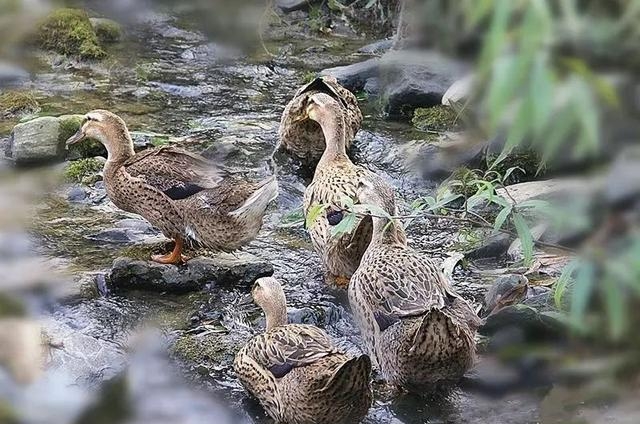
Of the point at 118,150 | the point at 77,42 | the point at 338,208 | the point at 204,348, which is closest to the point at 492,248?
the point at 338,208

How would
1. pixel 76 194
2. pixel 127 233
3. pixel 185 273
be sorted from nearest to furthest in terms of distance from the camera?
1. pixel 185 273
2. pixel 127 233
3. pixel 76 194

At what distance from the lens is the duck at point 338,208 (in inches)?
227

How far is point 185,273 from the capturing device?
5.77 metres

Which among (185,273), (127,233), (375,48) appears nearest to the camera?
(185,273)

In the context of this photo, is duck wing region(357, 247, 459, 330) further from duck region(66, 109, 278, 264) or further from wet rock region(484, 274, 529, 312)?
duck region(66, 109, 278, 264)

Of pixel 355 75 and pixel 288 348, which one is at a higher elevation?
pixel 288 348

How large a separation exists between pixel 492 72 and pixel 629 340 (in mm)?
588

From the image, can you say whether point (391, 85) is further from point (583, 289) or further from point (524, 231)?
point (583, 289)

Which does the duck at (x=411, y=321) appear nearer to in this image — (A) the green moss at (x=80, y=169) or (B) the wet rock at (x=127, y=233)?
(B) the wet rock at (x=127, y=233)

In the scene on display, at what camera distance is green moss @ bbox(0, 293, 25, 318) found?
1.67 meters

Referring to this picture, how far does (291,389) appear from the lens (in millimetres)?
4309

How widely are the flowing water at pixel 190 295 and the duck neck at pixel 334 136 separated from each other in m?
0.59

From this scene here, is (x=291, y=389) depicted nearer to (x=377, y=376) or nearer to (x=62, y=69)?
(x=377, y=376)

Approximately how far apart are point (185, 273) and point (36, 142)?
110 inches
